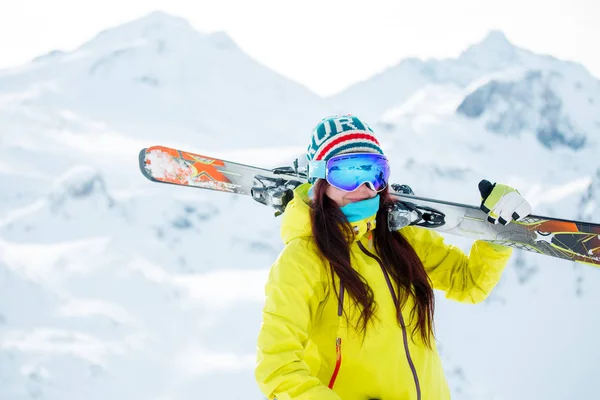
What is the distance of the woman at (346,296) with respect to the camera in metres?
1.54

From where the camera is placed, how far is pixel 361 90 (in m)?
20.6

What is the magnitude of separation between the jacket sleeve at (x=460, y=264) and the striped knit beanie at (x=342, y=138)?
1.25 ft

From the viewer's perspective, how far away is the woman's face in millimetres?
1847

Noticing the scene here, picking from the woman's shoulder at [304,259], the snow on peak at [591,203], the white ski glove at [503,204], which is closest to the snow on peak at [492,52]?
the snow on peak at [591,203]

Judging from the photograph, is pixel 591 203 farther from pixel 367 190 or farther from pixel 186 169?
pixel 367 190

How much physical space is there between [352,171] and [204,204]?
1133 centimetres

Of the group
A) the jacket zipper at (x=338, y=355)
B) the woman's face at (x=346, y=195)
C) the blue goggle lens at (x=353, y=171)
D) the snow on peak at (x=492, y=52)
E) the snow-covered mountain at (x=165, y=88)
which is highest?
the snow on peak at (x=492, y=52)

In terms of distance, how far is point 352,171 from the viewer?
1817 mm

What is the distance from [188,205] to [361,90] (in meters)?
10.2

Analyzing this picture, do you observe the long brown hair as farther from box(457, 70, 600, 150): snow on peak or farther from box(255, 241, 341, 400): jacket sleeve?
box(457, 70, 600, 150): snow on peak

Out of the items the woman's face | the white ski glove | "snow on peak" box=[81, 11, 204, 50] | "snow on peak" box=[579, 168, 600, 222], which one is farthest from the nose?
"snow on peak" box=[81, 11, 204, 50]

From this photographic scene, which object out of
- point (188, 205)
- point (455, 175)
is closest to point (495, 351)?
point (455, 175)

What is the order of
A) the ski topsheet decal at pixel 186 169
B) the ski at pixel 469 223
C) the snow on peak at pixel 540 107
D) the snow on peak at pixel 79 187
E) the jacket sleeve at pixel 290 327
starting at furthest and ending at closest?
the snow on peak at pixel 540 107
the snow on peak at pixel 79 187
the ski topsheet decal at pixel 186 169
the ski at pixel 469 223
the jacket sleeve at pixel 290 327

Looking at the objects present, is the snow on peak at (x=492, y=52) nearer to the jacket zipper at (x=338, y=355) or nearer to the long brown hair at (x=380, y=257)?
the long brown hair at (x=380, y=257)
